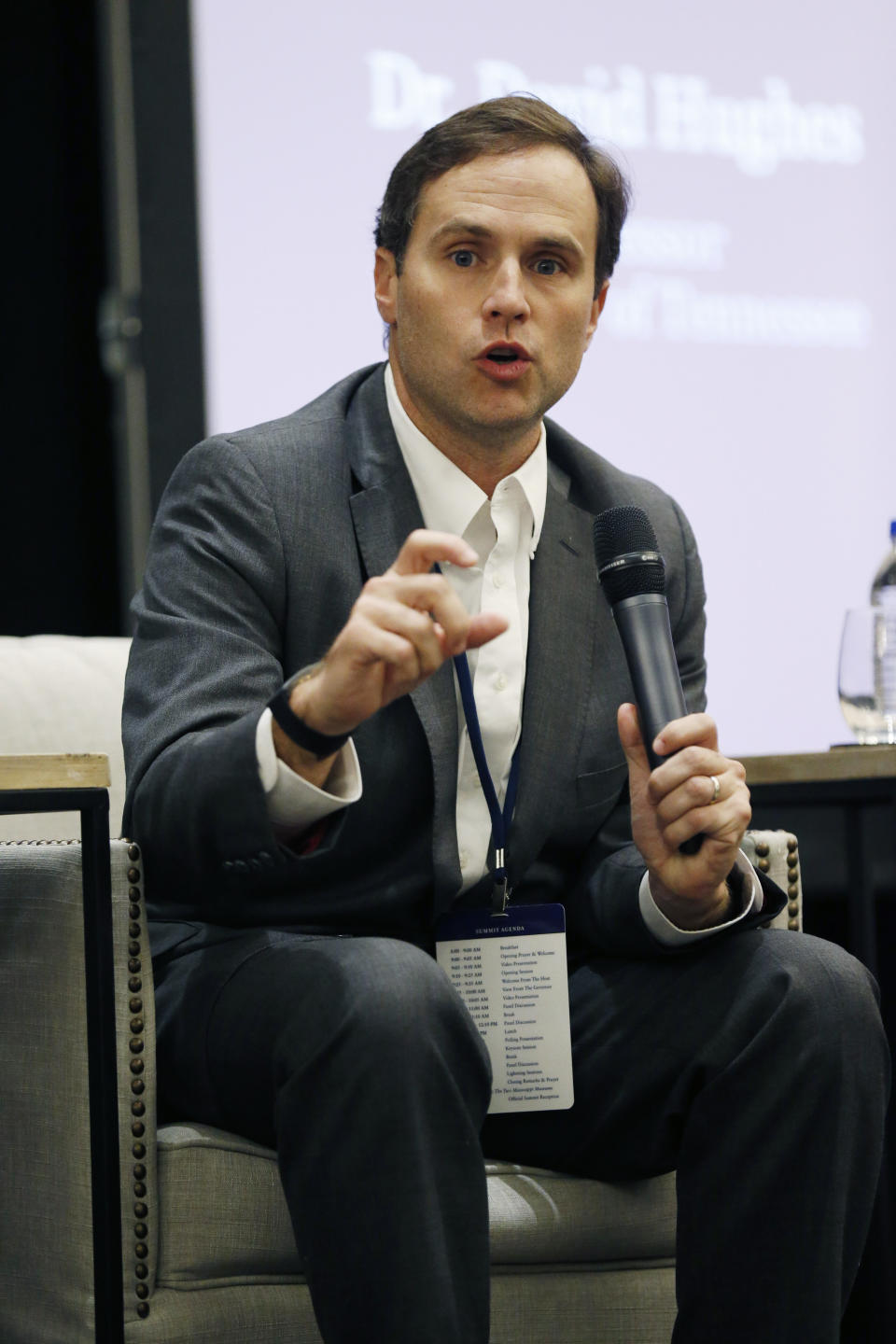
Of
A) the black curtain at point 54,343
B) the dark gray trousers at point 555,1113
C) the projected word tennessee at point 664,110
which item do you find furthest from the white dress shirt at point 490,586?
the black curtain at point 54,343

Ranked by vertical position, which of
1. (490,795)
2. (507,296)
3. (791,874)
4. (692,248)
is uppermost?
(692,248)

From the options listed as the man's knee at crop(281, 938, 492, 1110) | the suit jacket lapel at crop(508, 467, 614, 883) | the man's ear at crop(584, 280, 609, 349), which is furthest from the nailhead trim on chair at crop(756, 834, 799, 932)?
the man's ear at crop(584, 280, 609, 349)

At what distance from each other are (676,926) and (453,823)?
8.8 inches

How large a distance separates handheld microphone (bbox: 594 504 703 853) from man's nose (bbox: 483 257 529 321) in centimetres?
31

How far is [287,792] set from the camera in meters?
1.25

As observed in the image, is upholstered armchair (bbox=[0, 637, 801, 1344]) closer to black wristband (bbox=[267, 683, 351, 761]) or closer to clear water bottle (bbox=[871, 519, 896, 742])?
black wristband (bbox=[267, 683, 351, 761])

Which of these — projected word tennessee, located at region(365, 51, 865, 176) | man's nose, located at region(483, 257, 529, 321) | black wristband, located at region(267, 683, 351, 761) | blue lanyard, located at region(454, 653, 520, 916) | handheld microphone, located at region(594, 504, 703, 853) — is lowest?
blue lanyard, located at region(454, 653, 520, 916)

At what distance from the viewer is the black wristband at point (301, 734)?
48.1 inches

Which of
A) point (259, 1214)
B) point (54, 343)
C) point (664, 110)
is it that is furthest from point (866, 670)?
point (54, 343)

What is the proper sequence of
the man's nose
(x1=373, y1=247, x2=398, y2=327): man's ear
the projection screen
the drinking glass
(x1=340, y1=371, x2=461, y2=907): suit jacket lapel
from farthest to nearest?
the projection screen
the drinking glass
(x1=373, y1=247, x2=398, y2=327): man's ear
the man's nose
(x1=340, y1=371, x2=461, y2=907): suit jacket lapel

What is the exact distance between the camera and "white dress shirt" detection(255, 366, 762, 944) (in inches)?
60.3

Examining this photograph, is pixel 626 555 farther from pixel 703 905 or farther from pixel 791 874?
pixel 791 874

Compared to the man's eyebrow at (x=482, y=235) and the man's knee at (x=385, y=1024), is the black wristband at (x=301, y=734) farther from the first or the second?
the man's eyebrow at (x=482, y=235)

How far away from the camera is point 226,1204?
1362 mm
